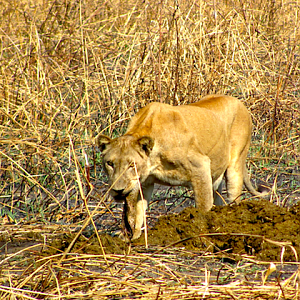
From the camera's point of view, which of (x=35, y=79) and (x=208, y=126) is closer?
(x=208, y=126)

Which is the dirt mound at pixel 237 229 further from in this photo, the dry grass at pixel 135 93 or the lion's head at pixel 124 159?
the dry grass at pixel 135 93

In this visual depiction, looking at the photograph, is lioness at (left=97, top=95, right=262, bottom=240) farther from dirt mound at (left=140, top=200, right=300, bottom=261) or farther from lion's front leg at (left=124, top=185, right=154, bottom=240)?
dirt mound at (left=140, top=200, right=300, bottom=261)

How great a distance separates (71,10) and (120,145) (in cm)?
546

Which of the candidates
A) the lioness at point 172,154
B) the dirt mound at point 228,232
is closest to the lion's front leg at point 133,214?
the lioness at point 172,154

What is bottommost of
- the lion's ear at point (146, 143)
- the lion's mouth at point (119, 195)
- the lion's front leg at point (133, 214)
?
the lion's front leg at point (133, 214)

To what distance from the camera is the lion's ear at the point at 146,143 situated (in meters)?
4.19

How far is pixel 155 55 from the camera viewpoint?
7.13m

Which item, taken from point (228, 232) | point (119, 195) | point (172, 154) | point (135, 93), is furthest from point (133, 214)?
point (135, 93)

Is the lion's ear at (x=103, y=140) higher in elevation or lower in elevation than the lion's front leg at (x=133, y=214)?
higher

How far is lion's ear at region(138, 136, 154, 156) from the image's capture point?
4191 mm

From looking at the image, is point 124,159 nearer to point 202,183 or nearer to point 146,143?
point 146,143

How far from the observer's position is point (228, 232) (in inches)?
163

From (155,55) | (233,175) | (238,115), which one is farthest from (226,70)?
(233,175)

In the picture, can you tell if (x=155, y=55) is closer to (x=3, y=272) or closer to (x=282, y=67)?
(x=282, y=67)
